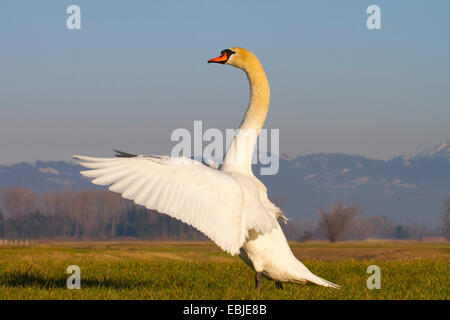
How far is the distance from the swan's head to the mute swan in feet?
5.15

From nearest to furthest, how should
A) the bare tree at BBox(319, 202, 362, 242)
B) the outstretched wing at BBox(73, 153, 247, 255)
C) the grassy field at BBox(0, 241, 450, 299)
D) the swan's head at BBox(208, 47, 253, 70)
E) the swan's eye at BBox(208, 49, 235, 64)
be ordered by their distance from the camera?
the outstretched wing at BBox(73, 153, 247, 255) < the grassy field at BBox(0, 241, 450, 299) < the swan's head at BBox(208, 47, 253, 70) < the swan's eye at BBox(208, 49, 235, 64) < the bare tree at BBox(319, 202, 362, 242)

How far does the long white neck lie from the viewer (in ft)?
31.4

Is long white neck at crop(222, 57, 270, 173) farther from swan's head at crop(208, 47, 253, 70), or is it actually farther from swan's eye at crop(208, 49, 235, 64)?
swan's eye at crop(208, 49, 235, 64)

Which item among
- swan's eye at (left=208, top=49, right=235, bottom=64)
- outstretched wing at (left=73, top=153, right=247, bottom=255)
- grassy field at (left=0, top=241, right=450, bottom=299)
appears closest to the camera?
outstretched wing at (left=73, top=153, right=247, bottom=255)

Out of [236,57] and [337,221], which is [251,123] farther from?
[337,221]

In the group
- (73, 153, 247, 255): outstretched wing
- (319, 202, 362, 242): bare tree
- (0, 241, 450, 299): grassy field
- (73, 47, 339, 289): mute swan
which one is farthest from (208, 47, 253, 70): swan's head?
(319, 202, 362, 242): bare tree

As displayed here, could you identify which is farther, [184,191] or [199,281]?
[199,281]

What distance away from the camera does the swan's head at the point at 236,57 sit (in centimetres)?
1041

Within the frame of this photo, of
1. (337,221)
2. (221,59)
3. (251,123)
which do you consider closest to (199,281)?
(251,123)

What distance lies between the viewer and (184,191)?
8172 mm

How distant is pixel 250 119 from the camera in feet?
32.6

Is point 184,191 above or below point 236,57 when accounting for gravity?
below

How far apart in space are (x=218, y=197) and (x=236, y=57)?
10.5 ft

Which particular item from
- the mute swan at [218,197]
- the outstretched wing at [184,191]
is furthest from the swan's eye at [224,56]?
the outstretched wing at [184,191]
